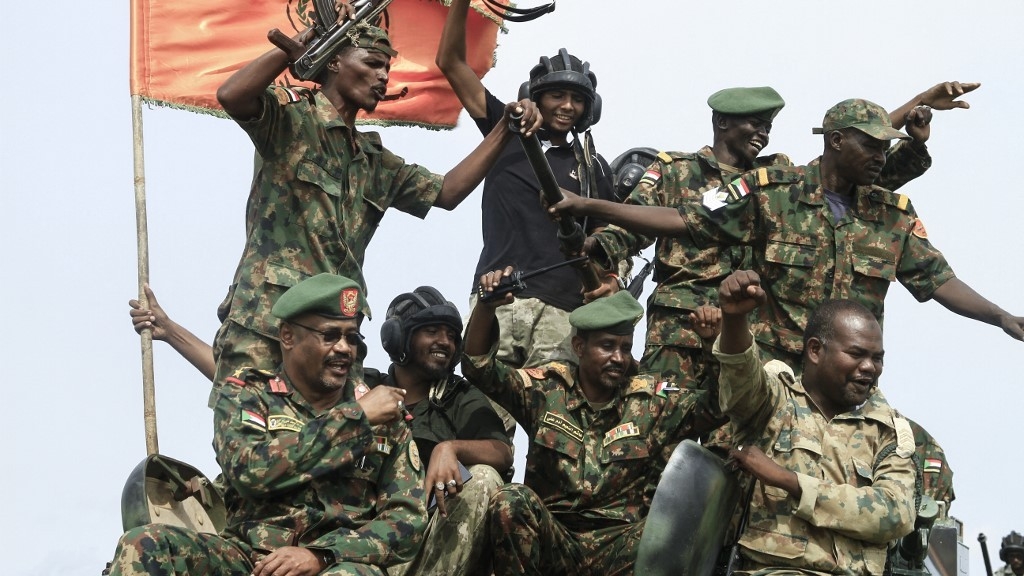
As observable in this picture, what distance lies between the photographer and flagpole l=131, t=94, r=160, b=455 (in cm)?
976

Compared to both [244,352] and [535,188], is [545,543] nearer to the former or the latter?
[244,352]

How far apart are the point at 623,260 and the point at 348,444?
11.2ft

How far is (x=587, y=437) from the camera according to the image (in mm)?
9180

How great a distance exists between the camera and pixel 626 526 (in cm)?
889

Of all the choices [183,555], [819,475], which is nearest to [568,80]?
[819,475]

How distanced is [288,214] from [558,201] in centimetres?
143

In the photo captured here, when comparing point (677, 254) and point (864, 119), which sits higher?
point (864, 119)

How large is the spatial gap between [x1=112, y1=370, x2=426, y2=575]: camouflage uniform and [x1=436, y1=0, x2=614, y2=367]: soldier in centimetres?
229

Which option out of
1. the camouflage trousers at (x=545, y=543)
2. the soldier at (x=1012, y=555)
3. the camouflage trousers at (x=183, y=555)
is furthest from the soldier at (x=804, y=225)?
the soldier at (x=1012, y=555)

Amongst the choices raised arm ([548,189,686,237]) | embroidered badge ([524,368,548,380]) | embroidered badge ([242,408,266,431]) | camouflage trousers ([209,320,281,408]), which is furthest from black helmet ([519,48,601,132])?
embroidered badge ([242,408,266,431])

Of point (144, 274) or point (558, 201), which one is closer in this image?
point (558, 201)

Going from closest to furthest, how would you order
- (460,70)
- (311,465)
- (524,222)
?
1. (311,465)
2. (524,222)
3. (460,70)

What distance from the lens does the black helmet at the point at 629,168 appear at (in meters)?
11.1

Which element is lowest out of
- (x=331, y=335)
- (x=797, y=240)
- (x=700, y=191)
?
(x=331, y=335)
